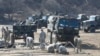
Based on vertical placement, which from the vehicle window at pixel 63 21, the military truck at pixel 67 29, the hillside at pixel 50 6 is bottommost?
the military truck at pixel 67 29

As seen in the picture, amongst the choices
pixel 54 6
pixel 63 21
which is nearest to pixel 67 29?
pixel 63 21

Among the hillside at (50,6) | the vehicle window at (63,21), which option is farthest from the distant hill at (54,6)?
the vehicle window at (63,21)

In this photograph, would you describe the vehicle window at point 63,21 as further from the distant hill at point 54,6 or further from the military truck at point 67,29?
the distant hill at point 54,6

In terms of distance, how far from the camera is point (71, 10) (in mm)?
97500

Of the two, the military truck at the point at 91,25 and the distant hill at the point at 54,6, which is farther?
the distant hill at the point at 54,6

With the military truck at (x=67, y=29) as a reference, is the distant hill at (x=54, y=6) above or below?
above

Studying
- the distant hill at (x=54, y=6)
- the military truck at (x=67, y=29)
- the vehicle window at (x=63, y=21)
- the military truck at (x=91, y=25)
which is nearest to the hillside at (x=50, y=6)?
the distant hill at (x=54, y=6)

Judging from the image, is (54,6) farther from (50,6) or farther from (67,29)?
(67,29)

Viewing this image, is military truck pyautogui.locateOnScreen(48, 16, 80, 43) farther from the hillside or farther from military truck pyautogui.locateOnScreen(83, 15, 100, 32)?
the hillside

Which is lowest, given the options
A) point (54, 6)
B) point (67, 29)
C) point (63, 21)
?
point (67, 29)

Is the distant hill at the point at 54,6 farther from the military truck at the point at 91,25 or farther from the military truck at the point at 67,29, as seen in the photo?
the military truck at the point at 67,29

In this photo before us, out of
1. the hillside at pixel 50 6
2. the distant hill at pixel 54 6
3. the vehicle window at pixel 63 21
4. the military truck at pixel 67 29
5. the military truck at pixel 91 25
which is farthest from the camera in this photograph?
the distant hill at pixel 54 6

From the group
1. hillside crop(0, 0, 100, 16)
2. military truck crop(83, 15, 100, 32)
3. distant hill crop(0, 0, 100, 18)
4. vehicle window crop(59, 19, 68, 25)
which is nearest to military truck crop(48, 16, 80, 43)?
vehicle window crop(59, 19, 68, 25)

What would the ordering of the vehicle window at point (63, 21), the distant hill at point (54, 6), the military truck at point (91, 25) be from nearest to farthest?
the vehicle window at point (63, 21) → the military truck at point (91, 25) → the distant hill at point (54, 6)
